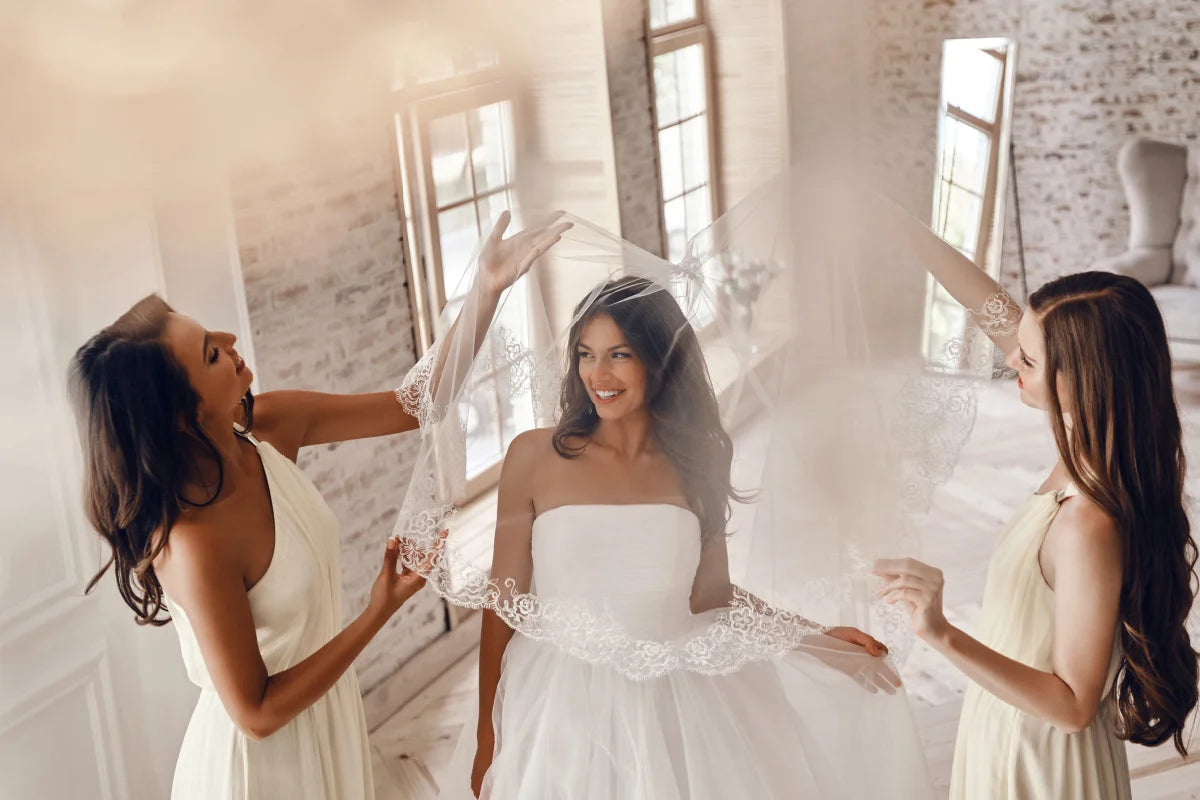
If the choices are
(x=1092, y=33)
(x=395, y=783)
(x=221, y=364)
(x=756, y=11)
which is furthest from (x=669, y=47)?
(x=221, y=364)

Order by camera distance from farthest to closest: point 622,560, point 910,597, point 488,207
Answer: point 488,207, point 622,560, point 910,597

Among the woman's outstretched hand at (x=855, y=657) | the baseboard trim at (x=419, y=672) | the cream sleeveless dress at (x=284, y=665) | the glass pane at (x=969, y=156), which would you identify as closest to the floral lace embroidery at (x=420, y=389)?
the cream sleeveless dress at (x=284, y=665)

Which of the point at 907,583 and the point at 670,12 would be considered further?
the point at 670,12

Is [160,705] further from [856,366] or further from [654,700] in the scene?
[856,366]

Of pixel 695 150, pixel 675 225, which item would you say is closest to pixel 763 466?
pixel 675 225

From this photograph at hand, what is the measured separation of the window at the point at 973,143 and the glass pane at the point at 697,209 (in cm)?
167

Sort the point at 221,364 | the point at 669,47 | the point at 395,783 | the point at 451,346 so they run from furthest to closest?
the point at 669,47, the point at 395,783, the point at 451,346, the point at 221,364

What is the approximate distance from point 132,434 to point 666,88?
164 inches

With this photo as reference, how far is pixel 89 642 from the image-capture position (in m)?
2.62

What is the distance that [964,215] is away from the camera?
683 cm

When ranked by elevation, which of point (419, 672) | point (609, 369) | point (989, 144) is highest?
point (609, 369)

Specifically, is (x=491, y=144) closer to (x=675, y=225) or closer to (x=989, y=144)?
(x=675, y=225)

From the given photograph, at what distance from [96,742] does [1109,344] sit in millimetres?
2314

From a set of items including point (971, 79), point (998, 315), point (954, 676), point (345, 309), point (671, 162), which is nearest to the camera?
point (998, 315)
